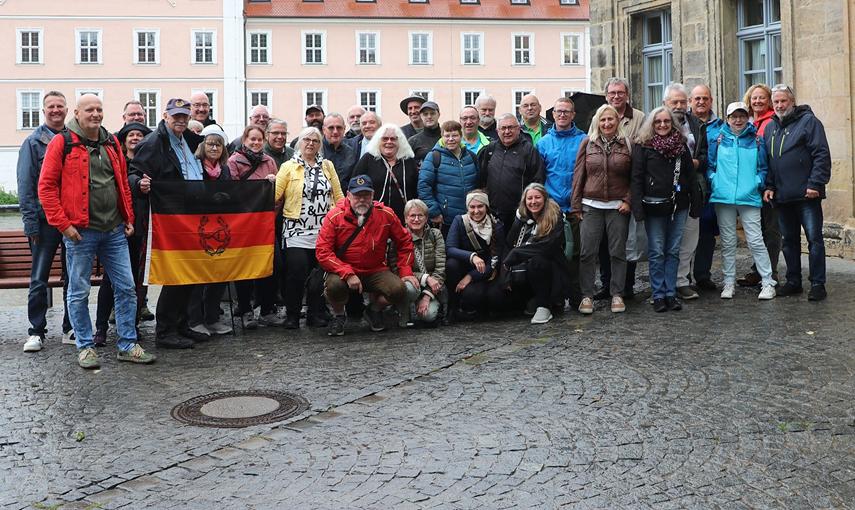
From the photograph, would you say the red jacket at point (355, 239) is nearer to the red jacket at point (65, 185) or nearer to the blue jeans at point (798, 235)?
the red jacket at point (65, 185)

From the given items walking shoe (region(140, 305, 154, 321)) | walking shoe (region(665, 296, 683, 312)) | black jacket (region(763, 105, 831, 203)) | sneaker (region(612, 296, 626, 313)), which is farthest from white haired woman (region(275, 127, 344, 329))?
black jacket (region(763, 105, 831, 203))

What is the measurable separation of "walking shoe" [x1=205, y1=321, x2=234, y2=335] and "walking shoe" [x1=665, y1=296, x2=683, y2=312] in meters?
4.28

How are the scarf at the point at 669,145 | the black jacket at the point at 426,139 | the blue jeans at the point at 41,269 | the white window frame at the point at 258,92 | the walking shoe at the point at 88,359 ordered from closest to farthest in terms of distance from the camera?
1. the walking shoe at the point at 88,359
2. the blue jeans at the point at 41,269
3. the scarf at the point at 669,145
4. the black jacket at the point at 426,139
5. the white window frame at the point at 258,92

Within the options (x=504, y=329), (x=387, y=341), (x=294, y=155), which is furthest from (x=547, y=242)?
(x=294, y=155)

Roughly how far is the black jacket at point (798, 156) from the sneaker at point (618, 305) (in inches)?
76.3

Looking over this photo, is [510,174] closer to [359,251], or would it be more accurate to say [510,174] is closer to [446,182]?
[446,182]

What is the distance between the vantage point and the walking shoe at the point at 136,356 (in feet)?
27.1

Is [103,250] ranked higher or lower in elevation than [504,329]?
higher

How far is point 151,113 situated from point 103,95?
3.06m

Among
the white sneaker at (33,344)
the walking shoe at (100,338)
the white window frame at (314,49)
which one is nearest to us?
the white sneaker at (33,344)

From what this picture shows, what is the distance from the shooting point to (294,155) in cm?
996

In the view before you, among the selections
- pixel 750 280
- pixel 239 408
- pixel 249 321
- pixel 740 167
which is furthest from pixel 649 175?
pixel 239 408

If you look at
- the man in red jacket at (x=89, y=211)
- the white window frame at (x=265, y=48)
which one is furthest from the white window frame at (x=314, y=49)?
the man in red jacket at (x=89, y=211)

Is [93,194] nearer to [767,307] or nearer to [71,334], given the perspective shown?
[71,334]
